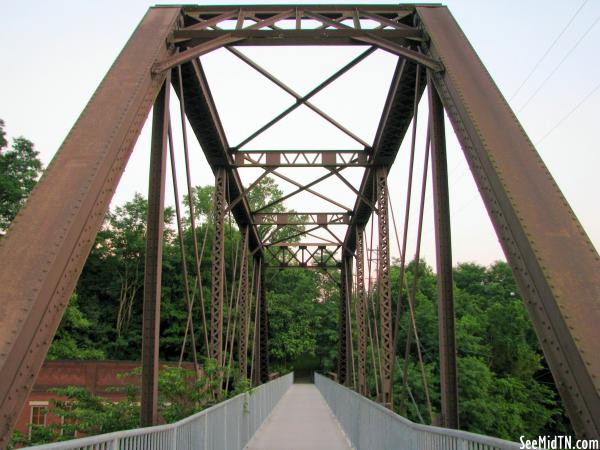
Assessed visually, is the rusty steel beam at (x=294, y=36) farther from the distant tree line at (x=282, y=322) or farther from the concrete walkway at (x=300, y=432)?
the distant tree line at (x=282, y=322)

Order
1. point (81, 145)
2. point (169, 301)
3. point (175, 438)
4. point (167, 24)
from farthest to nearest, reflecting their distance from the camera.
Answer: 1. point (169, 301)
2. point (167, 24)
3. point (81, 145)
4. point (175, 438)

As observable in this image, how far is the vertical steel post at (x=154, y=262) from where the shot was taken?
24.6ft

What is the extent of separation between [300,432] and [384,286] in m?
4.15

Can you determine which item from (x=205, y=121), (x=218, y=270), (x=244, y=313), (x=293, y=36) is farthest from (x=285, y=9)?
(x=244, y=313)

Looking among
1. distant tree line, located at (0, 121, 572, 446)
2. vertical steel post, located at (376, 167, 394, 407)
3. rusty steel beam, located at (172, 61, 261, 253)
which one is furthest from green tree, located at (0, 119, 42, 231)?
vertical steel post, located at (376, 167, 394, 407)

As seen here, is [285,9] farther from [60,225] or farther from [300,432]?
[300,432]

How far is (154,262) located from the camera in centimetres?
815

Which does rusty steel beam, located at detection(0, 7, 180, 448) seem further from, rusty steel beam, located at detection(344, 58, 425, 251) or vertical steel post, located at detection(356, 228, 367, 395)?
vertical steel post, located at detection(356, 228, 367, 395)

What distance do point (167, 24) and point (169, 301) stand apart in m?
39.0

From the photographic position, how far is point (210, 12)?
10195 mm

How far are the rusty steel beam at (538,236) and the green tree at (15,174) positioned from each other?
36.0 meters

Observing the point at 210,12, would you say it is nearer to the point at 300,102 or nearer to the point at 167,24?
the point at 167,24

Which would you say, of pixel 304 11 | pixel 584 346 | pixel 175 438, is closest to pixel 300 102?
pixel 304 11

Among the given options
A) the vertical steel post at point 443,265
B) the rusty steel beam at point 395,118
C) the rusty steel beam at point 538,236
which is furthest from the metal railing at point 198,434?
the rusty steel beam at point 395,118
